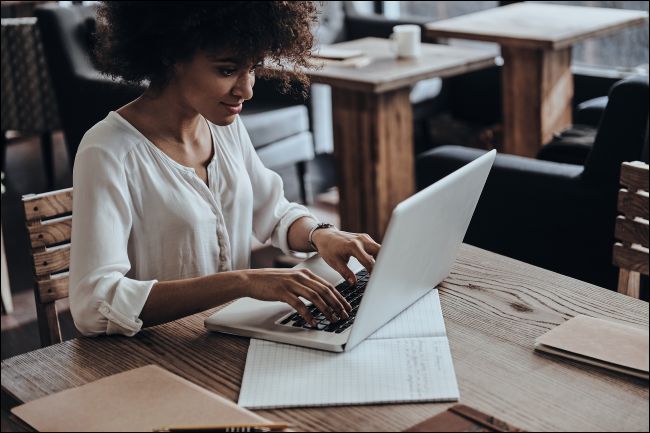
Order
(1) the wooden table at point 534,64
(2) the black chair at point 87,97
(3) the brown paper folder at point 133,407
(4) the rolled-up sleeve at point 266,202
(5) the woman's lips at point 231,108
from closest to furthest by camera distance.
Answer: (3) the brown paper folder at point 133,407
(5) the woman's lips at point 231,108
(4) the rolled-up sleeve at point 266,202
(1) the wooden table at point 534,64
(2) the black chair at point 87,97

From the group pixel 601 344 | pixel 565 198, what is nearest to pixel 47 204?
pixel 601 344

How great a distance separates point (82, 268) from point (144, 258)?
21cm

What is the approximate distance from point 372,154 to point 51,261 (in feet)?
6.38

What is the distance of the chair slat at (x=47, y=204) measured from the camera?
1.73m

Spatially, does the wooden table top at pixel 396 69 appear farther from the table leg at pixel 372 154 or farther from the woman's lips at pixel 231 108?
the woman's lips at pixel 231 108

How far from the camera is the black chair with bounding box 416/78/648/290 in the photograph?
8.91 ft

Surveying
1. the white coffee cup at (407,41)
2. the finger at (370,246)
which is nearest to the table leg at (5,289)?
the white coffee cup at (407,41)

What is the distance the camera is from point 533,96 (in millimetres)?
3896

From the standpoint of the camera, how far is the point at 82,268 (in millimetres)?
1448

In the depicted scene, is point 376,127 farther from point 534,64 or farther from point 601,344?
point 601,344

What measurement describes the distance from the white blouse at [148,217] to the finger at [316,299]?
246mm

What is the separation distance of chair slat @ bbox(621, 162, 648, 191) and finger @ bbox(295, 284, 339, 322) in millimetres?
623

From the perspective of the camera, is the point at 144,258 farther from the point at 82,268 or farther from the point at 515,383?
the point at 515,383

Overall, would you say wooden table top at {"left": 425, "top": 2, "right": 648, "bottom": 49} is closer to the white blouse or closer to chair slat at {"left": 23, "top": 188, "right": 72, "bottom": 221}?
the white blouse
